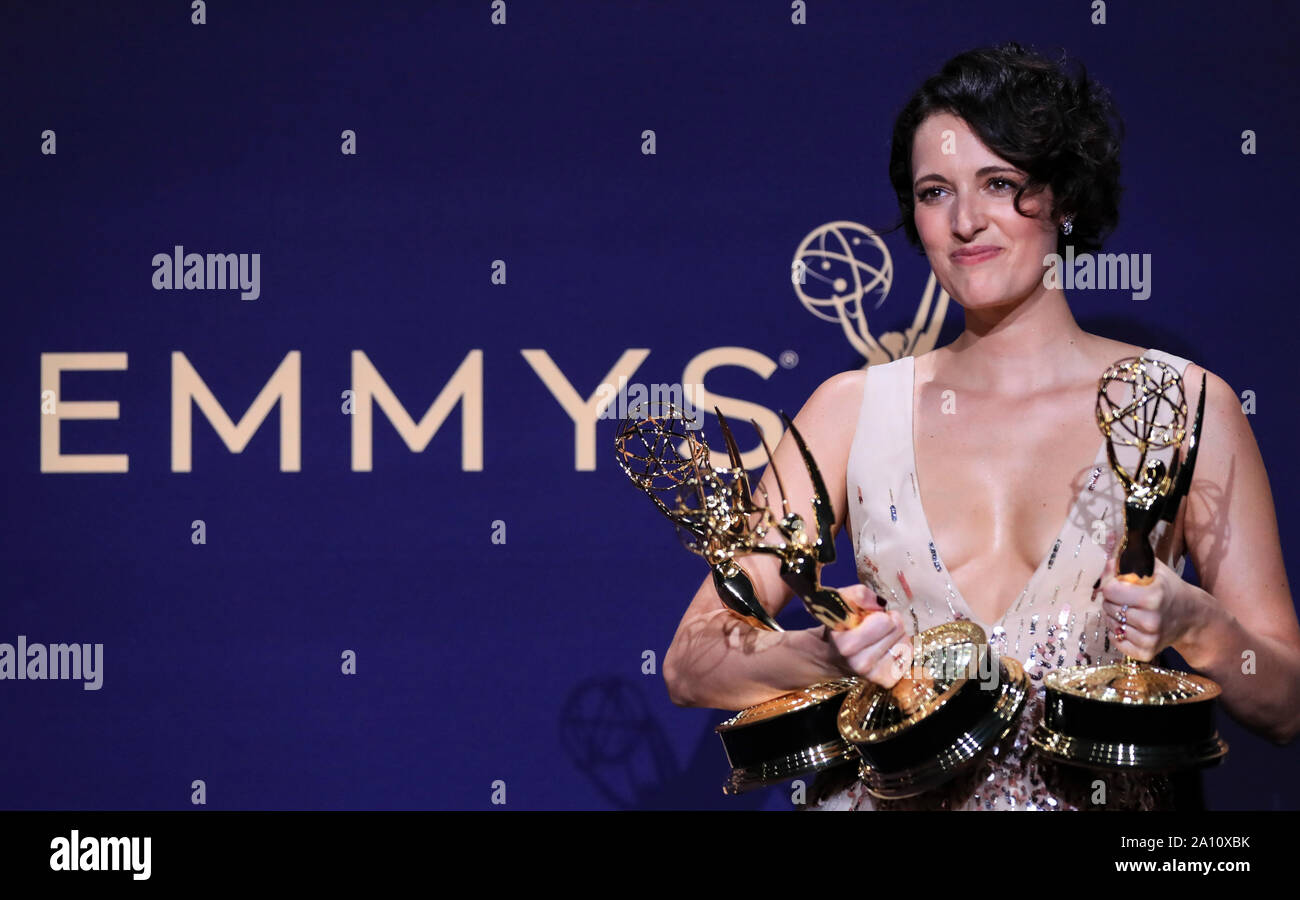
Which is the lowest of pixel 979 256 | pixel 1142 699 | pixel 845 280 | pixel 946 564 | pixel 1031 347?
pixel 1142 699

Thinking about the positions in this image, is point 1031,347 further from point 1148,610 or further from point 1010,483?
point 1148,610

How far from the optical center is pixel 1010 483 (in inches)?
60.9

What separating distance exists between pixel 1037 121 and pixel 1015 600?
59cm

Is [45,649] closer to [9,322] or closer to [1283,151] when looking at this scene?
[9,322]

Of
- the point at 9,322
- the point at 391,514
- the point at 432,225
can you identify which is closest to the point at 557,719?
the point at 391,514

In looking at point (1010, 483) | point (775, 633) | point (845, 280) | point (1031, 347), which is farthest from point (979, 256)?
point (845, 280)

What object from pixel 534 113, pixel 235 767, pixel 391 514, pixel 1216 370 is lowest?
pixel 235 767

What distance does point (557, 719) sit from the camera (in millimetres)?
2387

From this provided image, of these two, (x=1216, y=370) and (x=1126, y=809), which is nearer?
(x=1126, y=809)

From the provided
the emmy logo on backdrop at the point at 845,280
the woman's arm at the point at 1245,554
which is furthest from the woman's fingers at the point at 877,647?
the emmy logo on backdrop at the point at 845,280

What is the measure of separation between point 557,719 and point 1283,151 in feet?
5.71

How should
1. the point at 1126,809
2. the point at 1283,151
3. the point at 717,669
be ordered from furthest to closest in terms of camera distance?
the point at 1283,151 → the point at 717,669 → the point at 1126,809

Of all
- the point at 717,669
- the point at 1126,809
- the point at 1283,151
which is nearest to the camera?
the point at 1126,809

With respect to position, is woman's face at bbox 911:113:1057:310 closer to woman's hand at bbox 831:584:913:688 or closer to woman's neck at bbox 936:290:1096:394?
woman's neck at bbox 936:290:1096:394
